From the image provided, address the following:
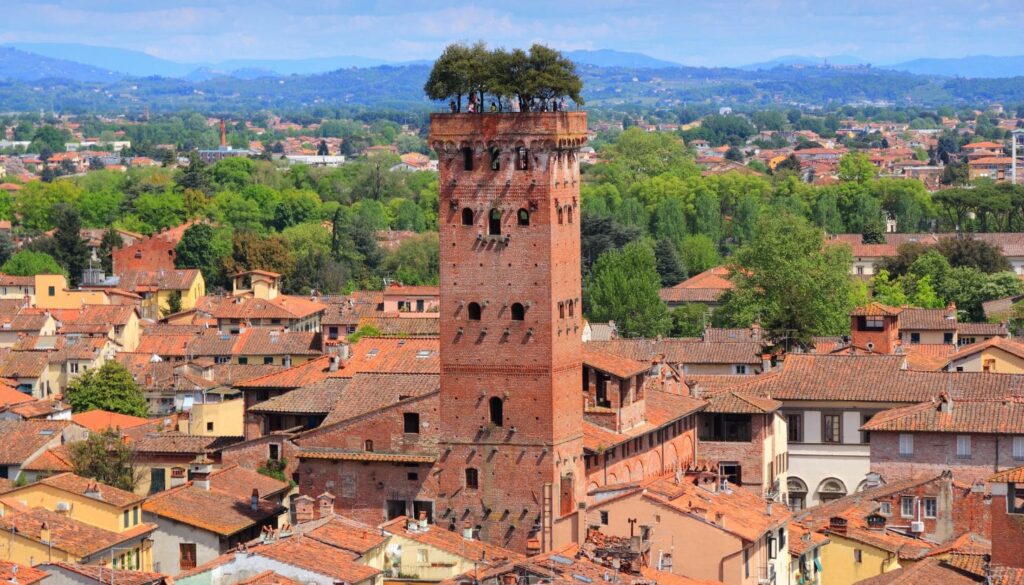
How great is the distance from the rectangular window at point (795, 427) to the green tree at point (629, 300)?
29.7 m

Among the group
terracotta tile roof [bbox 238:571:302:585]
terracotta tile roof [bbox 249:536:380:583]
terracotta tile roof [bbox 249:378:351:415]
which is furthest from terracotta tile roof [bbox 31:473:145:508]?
→ terracotta tile roof [bbox 238:571:302:585]

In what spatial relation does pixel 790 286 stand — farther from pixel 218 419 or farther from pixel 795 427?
pixel 218 419

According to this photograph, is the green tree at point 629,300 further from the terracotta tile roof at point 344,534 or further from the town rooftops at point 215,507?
the terracotta tile roof at point 344,534

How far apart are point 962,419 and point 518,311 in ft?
35.9

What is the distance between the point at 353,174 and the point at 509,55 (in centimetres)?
12361

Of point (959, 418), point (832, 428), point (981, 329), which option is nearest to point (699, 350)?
point (981, 329)

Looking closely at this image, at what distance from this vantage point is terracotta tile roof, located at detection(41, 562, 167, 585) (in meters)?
39.9

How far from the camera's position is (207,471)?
2052 inches

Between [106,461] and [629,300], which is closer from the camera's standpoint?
[106,461]

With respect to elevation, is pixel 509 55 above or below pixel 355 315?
above

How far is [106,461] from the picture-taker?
55281 mm

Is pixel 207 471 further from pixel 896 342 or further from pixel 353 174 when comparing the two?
pixel 353 174

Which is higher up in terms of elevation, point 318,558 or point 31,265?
point 318,558

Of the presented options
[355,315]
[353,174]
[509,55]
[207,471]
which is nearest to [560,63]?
[509,55]
